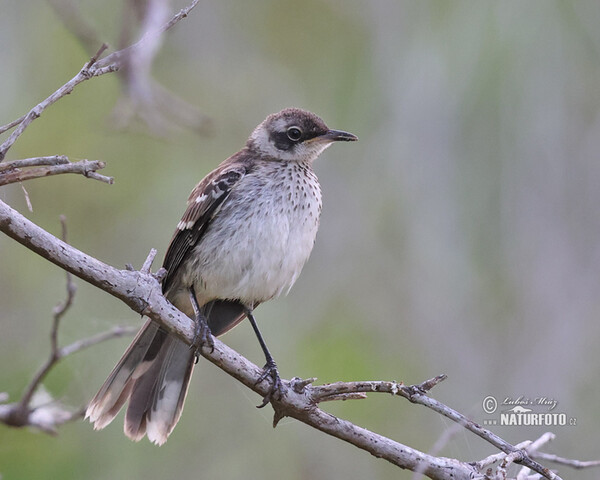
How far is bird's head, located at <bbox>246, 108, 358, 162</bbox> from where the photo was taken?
4.31m

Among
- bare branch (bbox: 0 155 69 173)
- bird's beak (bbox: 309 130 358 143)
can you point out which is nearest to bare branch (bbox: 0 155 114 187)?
bare branch (bbox: 0 155 69 173)

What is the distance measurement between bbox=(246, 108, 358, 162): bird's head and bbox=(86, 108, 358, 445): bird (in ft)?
0.38

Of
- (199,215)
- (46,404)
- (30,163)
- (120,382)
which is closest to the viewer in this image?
(30,163)

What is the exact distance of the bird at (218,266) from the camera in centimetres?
385

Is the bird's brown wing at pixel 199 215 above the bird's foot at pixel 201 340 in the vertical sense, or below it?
above

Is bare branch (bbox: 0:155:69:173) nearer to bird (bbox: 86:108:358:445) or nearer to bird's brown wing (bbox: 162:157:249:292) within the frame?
bird (bbox: 86:108:358:445)

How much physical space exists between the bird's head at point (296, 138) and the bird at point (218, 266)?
0.12 metres

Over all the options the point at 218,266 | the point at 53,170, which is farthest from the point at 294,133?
the point at 53,170

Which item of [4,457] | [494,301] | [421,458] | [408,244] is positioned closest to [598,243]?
[494,301]

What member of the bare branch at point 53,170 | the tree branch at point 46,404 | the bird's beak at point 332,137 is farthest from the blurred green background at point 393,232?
the bare branch at point 53,170

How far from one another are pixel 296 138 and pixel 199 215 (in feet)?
2.37

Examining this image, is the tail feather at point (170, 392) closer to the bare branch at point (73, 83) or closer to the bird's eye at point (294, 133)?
the bird's eye at point (294, 133)

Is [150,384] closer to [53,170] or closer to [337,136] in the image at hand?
[337,136]

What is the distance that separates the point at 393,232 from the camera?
652 centimetres
